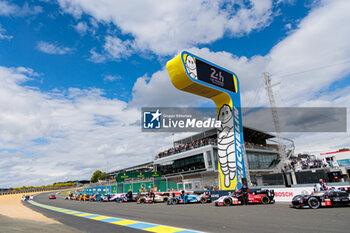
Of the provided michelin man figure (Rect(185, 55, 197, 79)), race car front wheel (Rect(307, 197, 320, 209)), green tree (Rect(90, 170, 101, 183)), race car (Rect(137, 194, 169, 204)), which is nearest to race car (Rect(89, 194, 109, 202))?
race car (Rect(137, 194, 169, 204))

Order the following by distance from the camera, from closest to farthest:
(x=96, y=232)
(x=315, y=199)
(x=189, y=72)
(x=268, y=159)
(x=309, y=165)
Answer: (x=96, y=232), (x=315, y=199), (x=189, y=72), (x=309, y=165), (x=268, y=159)

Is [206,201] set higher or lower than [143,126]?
lower

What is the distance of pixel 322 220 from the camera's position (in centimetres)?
854

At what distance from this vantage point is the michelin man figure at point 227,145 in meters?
21.8

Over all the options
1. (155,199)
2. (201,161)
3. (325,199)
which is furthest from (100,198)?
(325,199)

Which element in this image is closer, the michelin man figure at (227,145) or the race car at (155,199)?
the michelin man figure at (227,145)

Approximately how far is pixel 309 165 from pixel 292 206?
87.3 feet

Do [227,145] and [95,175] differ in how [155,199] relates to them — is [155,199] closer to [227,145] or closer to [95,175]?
[227,145]

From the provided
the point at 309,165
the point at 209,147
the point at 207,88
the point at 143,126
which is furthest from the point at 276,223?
the point at 309,165

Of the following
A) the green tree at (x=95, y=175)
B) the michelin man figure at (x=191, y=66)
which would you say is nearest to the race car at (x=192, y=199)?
the michelin man figure at (x=191, y=66)

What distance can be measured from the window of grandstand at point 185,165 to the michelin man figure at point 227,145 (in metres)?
14.7

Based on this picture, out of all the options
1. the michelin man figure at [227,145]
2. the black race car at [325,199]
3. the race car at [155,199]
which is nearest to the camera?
the black race car at [325,199]

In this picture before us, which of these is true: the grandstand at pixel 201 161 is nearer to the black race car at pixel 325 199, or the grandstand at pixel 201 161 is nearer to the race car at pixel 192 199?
the race car at pixel 192 199

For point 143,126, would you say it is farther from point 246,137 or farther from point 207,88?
point 246,137
